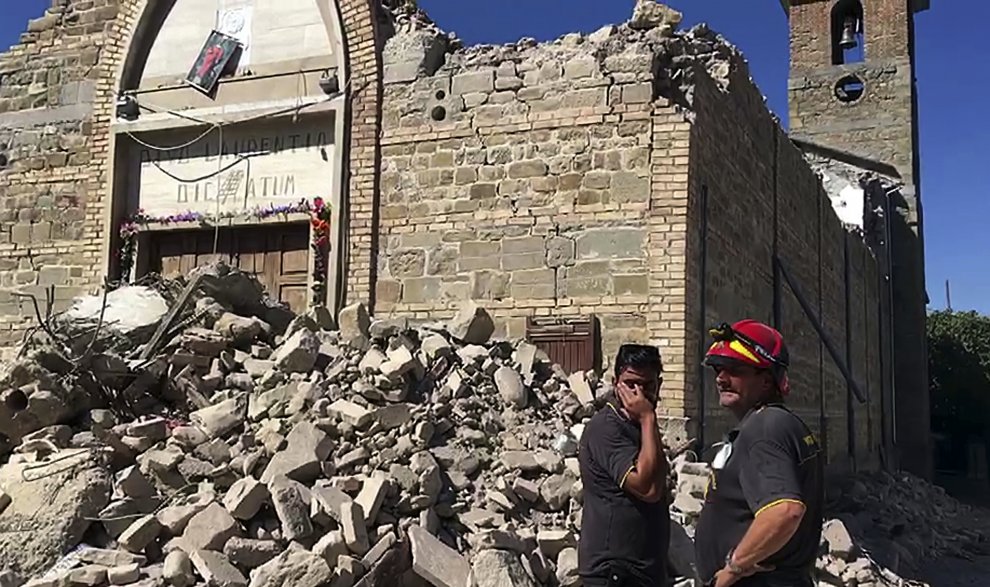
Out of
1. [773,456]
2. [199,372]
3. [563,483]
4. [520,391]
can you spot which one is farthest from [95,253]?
[773,456]

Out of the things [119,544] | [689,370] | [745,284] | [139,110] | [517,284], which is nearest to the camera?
[119,544]

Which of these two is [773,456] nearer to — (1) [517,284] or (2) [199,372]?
(2) [199,372]

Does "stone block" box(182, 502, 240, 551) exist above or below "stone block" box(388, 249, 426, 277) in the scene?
below

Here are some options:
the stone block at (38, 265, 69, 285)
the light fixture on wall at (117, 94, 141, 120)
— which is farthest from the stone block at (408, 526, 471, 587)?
the light fixture on wall at (117, 94, 141, 120)

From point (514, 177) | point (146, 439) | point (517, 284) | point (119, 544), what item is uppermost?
point (514, 177)

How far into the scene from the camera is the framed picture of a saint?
36.6 feet

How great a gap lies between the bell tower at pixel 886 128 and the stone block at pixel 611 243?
47.8ft

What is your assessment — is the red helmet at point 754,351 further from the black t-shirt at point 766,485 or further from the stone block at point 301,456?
the stone block at point 301,456

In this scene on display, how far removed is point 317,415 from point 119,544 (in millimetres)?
1448

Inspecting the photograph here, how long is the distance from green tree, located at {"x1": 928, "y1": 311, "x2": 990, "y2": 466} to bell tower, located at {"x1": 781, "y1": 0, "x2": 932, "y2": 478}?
5.38m

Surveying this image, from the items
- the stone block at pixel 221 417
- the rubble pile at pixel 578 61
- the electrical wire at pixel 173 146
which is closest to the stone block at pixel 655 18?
the rubble pile at pixel 578 61

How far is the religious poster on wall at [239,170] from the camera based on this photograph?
10.6 metres

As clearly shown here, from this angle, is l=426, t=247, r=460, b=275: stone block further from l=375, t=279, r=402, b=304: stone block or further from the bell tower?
the bell tower

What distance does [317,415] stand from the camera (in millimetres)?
6523
